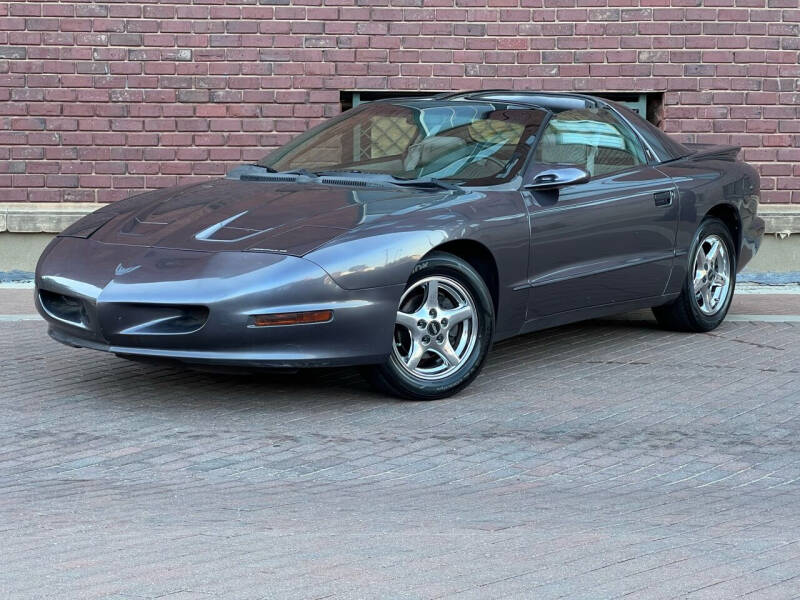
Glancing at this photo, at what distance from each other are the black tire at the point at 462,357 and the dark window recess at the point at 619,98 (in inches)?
192

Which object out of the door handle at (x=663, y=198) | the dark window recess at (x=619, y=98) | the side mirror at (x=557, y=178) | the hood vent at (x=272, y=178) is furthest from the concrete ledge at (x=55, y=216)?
the side mirror at (x=557, y=178)

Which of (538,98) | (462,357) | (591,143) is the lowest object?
(462,357)

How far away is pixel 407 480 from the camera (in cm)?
530

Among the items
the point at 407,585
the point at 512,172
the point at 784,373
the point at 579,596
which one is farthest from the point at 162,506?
the point at 784,373

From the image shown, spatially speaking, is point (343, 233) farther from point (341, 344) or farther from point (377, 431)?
point (377, 431)

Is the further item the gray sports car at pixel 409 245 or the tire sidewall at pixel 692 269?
the tire sidewall at pixel 692 269

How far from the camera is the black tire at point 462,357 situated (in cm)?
639

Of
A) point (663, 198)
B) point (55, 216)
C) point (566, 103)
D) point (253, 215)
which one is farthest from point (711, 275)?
point (55, 216)

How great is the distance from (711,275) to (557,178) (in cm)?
197

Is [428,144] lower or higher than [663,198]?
higher

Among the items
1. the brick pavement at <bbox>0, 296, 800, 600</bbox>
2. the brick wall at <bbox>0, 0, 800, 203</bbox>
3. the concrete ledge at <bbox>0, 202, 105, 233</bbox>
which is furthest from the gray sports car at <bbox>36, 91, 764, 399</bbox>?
the concrete ledge at <bbox>0, 202, 105, 233</bbox>

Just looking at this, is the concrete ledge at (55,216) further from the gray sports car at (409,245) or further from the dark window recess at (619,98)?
the gray sports car at (409,245)

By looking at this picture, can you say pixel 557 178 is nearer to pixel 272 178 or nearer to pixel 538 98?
pixel 538 98

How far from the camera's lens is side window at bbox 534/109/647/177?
736 centimetres
